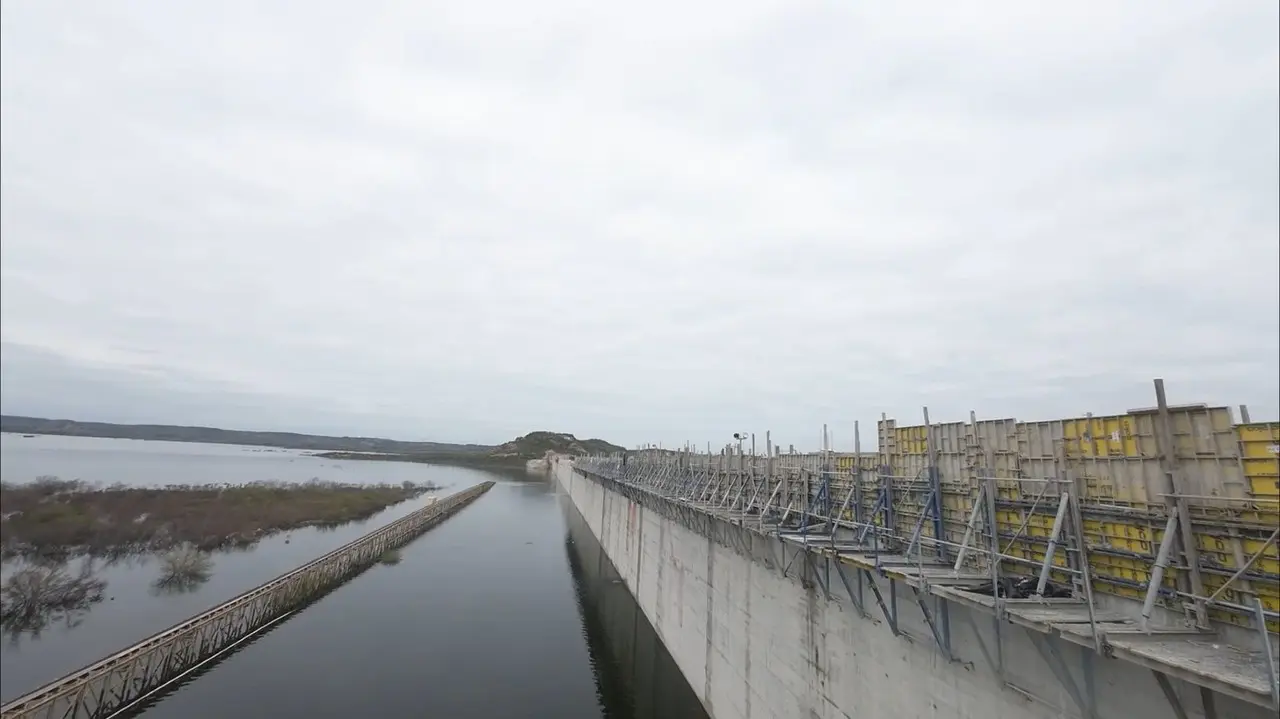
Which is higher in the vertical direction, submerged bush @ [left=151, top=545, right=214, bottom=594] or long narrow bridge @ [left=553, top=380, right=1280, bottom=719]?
long narrow bridge @ [left=553, top=380, right=1280, bottom=719]

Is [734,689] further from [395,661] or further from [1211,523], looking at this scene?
[395,661]

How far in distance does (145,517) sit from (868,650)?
8558 centimetres

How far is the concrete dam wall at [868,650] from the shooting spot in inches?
302

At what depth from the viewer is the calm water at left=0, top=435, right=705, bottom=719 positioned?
2883 centimetres

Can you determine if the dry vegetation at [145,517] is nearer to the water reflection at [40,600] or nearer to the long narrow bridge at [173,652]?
the water reflection at [40,600]

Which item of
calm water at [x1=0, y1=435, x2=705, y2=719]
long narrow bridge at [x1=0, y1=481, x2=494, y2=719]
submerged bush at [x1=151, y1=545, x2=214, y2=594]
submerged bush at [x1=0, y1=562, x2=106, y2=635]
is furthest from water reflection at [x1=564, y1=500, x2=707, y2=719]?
submerged bush at [x1=0, y1=562, x2=106, y2=635]

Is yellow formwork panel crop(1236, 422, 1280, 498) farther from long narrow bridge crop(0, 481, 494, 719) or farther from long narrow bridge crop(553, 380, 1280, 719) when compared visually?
long narrow bridge crop(0, 481, 494, 719)

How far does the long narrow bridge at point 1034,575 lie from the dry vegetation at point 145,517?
6875 cm

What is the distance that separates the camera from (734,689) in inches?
837

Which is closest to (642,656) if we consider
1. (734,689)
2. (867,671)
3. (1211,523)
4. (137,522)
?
(734,689)

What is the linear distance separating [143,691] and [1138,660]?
39138 mm

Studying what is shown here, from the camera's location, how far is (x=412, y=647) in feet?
121

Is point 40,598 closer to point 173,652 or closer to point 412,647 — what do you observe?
point 173,652

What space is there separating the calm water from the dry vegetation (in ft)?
22.5
